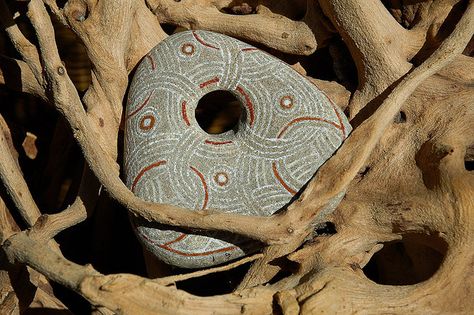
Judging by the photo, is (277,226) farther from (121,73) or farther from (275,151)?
(121,73)

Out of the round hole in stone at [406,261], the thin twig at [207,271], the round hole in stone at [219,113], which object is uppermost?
the round hole in stone at [219,113]

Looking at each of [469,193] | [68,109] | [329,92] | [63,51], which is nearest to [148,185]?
[68,109]

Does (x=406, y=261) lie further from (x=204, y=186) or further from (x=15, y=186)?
(x=15, y=186)

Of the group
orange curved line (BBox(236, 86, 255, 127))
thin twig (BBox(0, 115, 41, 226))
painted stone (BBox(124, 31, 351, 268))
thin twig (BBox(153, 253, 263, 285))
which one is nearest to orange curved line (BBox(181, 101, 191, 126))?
painted stone (BBox(124, 31, 351, 268))

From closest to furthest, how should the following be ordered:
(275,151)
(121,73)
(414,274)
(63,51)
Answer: (275,151) → (121,73) → (414,274) → (63,51)

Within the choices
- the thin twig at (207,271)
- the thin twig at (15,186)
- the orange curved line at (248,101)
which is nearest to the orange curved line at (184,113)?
the orange curved line at (248,101)

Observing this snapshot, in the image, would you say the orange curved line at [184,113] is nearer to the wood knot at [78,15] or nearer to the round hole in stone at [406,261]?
the wood knot at [78,15]

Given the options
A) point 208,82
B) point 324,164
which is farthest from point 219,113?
point 324,164
